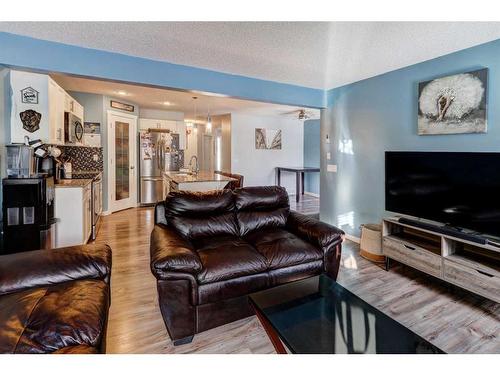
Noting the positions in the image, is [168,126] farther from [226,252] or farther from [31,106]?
[226,252]

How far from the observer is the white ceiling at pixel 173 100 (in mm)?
4602

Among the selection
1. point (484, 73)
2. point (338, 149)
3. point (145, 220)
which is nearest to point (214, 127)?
point (145, 220)

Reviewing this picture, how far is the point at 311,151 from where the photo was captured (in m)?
8.54

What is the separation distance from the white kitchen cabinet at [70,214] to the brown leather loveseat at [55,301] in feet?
6.15

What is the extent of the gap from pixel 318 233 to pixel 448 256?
1212 mm

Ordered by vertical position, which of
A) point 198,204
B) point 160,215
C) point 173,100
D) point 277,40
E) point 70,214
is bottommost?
point 70,214

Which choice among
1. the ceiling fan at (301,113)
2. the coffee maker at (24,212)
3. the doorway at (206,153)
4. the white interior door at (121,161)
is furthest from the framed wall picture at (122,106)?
the ceiling fan at (301,113)

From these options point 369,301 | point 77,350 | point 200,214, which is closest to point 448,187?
point 369,301

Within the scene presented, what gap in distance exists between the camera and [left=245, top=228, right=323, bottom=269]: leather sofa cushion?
2191 mm

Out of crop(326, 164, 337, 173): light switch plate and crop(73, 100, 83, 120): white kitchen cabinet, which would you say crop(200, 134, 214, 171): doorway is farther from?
crop(326, 164, 337, 173): light switch plate

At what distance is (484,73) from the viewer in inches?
101

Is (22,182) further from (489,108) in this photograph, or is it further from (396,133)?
(489,108)

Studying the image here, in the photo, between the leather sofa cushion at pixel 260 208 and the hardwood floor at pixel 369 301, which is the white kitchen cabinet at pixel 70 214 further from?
the leather sofa cushion at pixel 260 208

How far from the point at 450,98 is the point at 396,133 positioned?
0.71 m
